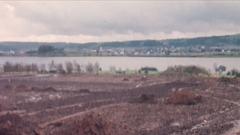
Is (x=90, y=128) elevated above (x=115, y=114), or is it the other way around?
(x=90, y=128)

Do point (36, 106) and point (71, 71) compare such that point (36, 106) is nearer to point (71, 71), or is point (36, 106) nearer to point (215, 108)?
point (215, 108)

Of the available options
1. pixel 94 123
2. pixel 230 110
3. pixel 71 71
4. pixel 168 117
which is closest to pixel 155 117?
pixel 168 117

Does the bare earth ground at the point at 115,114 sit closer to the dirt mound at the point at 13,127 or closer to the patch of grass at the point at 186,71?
the dirt mound at the point at 13,127

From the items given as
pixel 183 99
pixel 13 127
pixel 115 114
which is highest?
pixel 13 127

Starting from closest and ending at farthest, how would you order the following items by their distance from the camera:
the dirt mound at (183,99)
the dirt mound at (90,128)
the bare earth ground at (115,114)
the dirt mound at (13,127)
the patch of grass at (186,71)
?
the dirt mound at (90,128)
the dirt mound at (13,127)
the bare earth ground at (115,114)
the dirt mound at (183,99)
the patch of grass at (186,71)

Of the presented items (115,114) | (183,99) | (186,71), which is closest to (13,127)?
(115,114)

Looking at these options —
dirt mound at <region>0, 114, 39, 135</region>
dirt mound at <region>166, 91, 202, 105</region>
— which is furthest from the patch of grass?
dirt mound at <region>0, 114, 39, 135</region>

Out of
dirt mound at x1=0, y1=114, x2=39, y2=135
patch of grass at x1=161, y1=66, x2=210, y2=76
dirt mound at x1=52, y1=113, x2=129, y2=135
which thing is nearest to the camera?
dirt mound at x1=52, y1=113, x2=129, y2=135

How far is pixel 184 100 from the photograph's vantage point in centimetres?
3391

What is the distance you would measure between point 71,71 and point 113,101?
46081mm

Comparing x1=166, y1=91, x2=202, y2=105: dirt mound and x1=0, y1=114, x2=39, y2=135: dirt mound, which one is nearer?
x1=0, y1=114, x2=39, y2=135: dirt mound

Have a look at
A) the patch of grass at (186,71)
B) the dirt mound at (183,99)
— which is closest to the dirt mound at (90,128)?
the dirt mound at (183,99)

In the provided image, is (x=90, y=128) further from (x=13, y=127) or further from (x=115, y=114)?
(x=115, y=114)

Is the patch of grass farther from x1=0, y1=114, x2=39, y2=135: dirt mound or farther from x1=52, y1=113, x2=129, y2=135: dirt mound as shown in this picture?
x1=52, y1=113, x2=129, y2=135: dirt mound
